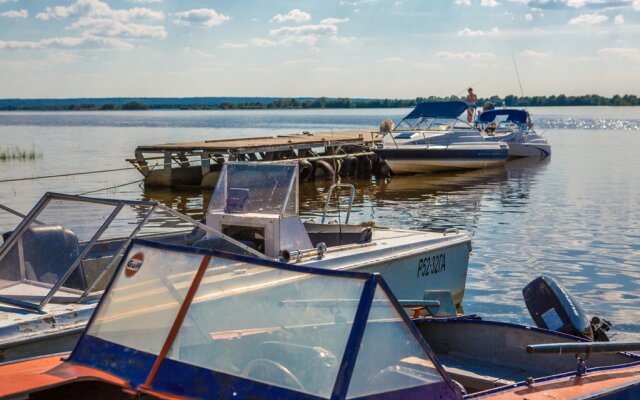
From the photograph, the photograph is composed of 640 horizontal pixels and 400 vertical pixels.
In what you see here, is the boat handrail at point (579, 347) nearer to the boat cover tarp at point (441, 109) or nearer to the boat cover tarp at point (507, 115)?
the boat cover tarp at point (441, 109)

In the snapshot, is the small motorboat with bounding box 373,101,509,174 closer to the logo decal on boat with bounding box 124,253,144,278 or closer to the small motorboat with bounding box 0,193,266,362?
the small motorboat with bounding box 0,193,266,362

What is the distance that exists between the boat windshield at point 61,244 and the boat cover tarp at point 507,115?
3423cm

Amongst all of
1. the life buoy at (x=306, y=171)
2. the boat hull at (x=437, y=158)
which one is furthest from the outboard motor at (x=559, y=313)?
the boat hull at (x=437, y=158)

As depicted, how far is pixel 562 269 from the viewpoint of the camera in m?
14.4

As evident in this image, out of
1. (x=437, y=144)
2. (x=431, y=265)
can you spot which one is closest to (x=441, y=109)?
(x=437, y=144)

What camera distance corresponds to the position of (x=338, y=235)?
10.7 metres

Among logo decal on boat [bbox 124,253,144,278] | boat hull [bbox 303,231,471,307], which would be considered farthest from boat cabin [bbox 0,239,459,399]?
boat hull [bbox 303,231,471,307]

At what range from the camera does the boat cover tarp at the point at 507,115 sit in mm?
41281

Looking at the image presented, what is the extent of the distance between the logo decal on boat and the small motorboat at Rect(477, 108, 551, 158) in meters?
35.3

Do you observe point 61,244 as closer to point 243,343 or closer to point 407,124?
point 243,343

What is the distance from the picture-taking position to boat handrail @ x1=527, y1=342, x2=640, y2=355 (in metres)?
5.81

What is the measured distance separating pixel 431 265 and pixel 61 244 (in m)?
4.75

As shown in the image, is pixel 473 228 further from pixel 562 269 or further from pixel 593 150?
pixel 593 150

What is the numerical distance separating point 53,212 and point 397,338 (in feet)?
16.9
